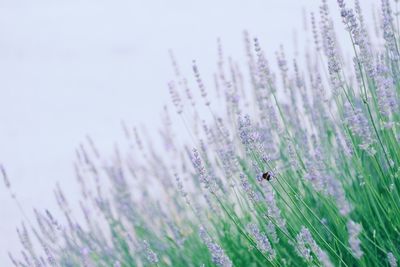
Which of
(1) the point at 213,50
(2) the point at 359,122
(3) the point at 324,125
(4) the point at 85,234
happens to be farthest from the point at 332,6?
(2) the point at 359,122

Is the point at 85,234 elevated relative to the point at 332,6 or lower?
lower

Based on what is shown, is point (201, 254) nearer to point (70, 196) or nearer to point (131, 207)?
point (131, 207)

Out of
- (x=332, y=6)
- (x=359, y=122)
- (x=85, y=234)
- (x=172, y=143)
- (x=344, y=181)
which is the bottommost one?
(x=344, y=181)

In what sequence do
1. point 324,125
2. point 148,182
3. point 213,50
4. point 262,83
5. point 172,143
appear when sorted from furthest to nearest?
point 213,50
point 148,182
point 172,143
point 324,125
point 262,83

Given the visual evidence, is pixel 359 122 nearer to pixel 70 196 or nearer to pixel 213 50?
pixel 70 196

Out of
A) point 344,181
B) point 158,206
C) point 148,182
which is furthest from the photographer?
point 148,182

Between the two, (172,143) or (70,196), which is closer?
(172,143)

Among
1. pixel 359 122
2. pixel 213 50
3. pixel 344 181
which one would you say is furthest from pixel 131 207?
pixel 213 50
